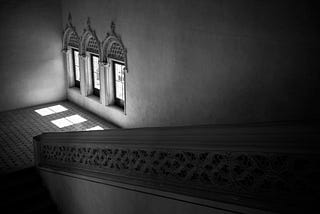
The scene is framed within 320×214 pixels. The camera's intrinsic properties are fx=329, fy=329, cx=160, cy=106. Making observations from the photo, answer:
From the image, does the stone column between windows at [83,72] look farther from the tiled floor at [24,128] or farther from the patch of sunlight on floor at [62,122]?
the patch of sunlight on floor at [62,122]

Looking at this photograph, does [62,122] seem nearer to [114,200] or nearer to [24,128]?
[24,128]

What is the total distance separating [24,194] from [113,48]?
499 centimetres

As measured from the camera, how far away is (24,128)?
10484 mm

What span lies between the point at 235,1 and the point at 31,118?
26.7 feet

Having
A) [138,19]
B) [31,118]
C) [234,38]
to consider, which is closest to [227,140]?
[234,38]

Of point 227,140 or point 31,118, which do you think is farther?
point 31,118

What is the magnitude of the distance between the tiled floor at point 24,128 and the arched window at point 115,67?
3.05 feet

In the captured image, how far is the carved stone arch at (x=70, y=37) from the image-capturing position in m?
11.8

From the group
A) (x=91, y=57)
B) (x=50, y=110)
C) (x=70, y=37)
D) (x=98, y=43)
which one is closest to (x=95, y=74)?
(x=91, y=57)

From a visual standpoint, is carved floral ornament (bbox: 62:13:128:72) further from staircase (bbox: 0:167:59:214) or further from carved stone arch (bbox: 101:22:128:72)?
staircase (bbox: 0:167:59:214)

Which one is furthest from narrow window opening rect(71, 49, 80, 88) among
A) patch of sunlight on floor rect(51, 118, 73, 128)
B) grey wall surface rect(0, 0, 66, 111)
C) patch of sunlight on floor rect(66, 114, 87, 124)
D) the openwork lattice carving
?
the openwork lattice carving

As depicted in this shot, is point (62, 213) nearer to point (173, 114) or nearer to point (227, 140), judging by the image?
point (173, 114)

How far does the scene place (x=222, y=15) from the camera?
6594 millimetres

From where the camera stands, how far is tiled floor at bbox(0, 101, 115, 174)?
27.5 feet
